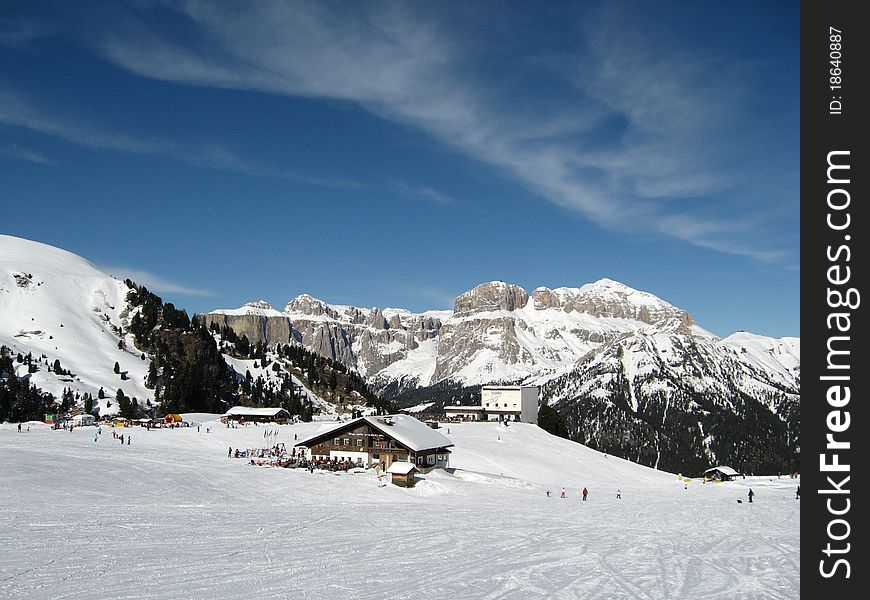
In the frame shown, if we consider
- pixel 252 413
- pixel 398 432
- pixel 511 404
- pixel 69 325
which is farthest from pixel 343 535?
pixel 69 325

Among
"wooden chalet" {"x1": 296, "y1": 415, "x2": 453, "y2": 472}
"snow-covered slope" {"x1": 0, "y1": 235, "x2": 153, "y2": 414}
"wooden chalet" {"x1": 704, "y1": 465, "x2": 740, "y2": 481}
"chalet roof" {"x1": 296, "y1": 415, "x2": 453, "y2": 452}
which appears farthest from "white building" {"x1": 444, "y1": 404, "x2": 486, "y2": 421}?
"wooden chalet" {"x1": 296, "y1": 415, "x2": 453, "y2": 472}

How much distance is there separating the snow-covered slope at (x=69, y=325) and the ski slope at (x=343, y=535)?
69757 mm

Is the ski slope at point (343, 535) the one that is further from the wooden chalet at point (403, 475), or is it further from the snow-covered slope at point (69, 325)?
the snow-covered slope at point (69, 325)

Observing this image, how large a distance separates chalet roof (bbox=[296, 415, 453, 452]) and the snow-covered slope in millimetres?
63569

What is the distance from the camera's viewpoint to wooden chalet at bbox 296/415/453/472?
58.2 m

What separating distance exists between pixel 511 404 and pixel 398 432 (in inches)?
3077

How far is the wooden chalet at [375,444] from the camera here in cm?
5816

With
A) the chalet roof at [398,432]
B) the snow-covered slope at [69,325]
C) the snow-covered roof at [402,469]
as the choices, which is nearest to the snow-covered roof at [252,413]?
the snow-covered slope at [69,325]

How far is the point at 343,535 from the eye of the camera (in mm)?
28375

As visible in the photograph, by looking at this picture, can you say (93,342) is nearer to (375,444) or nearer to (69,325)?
(69,325)

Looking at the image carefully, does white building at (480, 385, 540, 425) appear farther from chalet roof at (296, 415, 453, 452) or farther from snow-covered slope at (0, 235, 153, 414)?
chalet roof at (296, 415, 453, 452)

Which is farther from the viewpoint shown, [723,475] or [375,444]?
[723,475]
